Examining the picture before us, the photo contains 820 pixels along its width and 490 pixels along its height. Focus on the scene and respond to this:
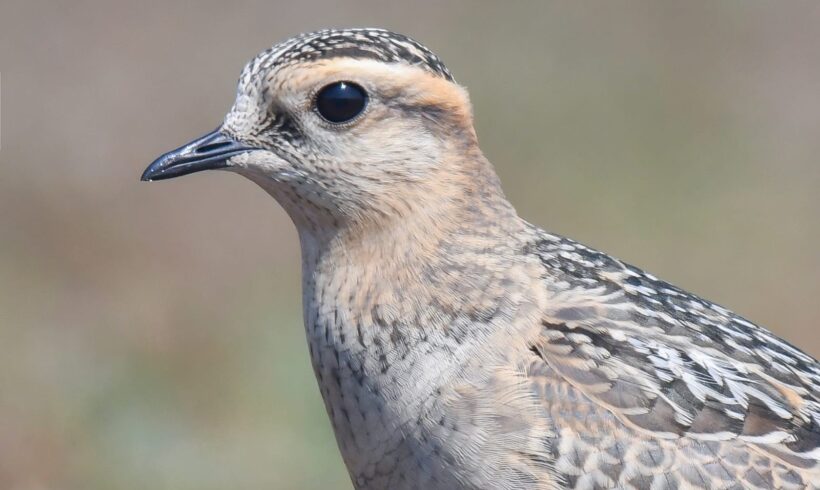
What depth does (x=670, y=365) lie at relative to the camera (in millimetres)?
5859

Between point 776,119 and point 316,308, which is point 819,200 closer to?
point 776,119

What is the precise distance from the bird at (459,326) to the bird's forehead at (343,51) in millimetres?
10

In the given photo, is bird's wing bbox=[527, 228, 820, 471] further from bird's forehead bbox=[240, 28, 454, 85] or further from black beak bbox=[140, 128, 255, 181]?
black beak bbox=[140, 128, 255, 181]

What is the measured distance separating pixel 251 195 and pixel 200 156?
332 inches

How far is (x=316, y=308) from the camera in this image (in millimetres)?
6203

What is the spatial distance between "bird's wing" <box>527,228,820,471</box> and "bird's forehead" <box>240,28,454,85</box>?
101 centimetres

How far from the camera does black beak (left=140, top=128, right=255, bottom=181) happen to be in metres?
6.14

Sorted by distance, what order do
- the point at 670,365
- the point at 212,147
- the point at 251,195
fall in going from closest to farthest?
the point at 670,365 < the point at 212,147 < the point at 251,195

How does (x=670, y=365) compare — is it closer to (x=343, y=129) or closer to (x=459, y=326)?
(x=459, y=326)

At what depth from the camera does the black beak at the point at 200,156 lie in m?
6.14

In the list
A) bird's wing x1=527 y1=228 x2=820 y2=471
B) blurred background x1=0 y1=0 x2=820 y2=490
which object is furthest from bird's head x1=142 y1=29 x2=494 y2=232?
blurred background x1=0 y1=0 x2=820 y2=490

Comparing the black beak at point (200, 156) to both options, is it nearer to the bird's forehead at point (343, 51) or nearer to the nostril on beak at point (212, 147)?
the nostril on beak at point (212, 147)

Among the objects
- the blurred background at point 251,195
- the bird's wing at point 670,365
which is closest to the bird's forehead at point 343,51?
the bird's wing at point 670,365

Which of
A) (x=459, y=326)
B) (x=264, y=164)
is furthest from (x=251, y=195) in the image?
(x=459, y=326)
